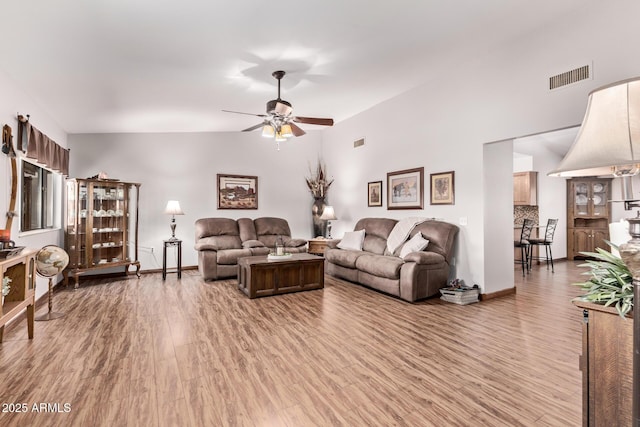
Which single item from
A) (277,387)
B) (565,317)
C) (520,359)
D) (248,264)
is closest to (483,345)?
(520,359)

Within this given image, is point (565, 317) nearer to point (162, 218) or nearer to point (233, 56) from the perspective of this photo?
point (233, 56)

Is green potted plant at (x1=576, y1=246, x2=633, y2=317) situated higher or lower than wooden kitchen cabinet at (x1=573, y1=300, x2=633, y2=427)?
higher

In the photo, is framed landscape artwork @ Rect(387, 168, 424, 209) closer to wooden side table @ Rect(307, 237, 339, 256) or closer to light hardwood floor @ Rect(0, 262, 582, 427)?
wooden side table @ Rect(307, 237, 339, 256)

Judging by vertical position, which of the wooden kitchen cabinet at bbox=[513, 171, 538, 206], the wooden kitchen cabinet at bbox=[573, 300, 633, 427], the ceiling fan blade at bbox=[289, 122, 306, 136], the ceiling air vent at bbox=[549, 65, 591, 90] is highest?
the ceiling air vent at bbox=[549, 65, 591, 90]

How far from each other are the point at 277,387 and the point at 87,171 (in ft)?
18.9

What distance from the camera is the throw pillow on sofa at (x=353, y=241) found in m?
5.82

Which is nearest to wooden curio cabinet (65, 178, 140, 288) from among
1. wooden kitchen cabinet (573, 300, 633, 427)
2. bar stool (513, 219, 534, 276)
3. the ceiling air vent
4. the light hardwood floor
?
the light hardwood floor

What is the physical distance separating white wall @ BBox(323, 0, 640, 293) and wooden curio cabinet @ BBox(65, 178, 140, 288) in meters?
4.44

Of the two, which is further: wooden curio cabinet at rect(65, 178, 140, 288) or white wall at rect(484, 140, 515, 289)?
wooden curio cabinet at rect(65, 178, 140, 288)

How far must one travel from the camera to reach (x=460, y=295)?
4.24 meters

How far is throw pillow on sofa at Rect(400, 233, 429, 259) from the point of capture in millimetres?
4650

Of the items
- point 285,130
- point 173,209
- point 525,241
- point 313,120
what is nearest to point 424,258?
point 313,120

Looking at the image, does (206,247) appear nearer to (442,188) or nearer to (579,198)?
(442,188)

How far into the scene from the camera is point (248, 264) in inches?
179
